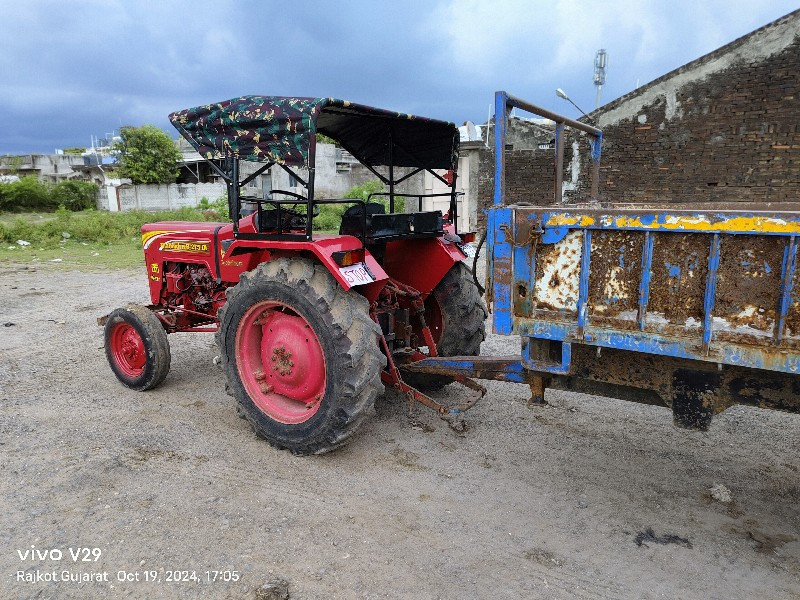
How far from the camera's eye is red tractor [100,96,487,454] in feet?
12.1

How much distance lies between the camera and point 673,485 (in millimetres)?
3625

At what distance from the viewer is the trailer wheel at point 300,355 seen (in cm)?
366

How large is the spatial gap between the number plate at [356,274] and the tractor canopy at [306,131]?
702 millimetres

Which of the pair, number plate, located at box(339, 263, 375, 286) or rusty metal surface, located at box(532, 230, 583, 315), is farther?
number plate, located at box(339, 263, 375, 286)

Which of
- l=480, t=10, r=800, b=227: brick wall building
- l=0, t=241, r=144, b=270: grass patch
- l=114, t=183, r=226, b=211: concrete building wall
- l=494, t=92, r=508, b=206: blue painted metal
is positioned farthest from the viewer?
l=114, t=183, r=226, b=211: concrete building wall

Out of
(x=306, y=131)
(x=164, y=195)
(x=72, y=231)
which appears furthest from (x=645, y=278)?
(x=164, y=195)

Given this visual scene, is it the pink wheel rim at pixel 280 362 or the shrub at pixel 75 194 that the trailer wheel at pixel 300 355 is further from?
the shrub at pixel 75 194

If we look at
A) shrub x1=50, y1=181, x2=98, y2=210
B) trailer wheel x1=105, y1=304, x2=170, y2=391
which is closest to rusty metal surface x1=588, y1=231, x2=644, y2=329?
trailer wheel x1=105, y1=304, x2=170, y2=391

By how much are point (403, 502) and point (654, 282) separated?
6.17 ft

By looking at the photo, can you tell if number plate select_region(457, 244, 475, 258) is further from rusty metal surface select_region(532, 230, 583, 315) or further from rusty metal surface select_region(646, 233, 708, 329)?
rusty metal surface select_region(646, 233, 708, 329)

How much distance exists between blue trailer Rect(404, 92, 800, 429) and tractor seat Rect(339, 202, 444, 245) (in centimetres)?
111

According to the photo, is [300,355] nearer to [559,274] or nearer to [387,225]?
[387,225]

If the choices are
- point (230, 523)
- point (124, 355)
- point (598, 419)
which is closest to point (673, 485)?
point (598, 419)

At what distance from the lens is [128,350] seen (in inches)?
204
